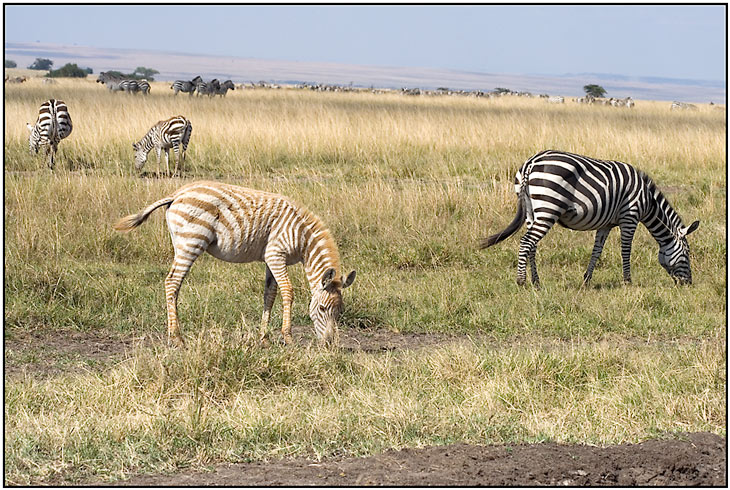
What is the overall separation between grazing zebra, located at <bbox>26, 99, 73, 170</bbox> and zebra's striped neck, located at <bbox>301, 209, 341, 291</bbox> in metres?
9.52

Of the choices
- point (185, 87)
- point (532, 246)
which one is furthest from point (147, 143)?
point (185, 87)

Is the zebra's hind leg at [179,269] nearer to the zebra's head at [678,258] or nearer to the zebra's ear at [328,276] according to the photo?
the zebra's ear at [328,276]

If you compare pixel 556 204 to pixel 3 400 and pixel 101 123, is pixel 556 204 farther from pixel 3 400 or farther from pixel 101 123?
pixel 101 123

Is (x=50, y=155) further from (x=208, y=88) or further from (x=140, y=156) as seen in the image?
(x=208, y=88)

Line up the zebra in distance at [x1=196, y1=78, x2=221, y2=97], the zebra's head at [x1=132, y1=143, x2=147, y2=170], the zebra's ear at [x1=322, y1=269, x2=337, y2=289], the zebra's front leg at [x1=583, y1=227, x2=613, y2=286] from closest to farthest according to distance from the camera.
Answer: the zebra's ear at [x1=322, y1=269, x2=337, y2=289]
the zebra's front leg at [x1=583, y1=227, x2=613, y2=286]
the zebra's head at [x1=132, y1=143, x2=147, y2=170]
the zebra in distance at [x1=196, y1=78, x2=221, y2=97]

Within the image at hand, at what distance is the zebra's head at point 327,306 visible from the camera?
699 cm

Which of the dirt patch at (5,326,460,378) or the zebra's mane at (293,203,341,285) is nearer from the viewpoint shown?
the dirt patch at (5,326,460,378)

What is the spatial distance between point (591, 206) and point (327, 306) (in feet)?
12.6

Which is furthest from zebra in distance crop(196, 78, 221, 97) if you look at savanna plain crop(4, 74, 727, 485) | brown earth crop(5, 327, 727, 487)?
brown earth crop(5, 327, 727, 487)

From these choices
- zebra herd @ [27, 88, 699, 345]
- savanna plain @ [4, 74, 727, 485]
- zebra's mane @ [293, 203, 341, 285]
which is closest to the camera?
savanna plain @ [4, 74, 727, 485]

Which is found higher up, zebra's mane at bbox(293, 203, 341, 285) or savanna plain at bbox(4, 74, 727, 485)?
zebra's mane at bbox(293, 203, 341, 285)

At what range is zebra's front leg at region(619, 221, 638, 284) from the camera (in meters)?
9.98

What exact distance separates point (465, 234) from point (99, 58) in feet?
614

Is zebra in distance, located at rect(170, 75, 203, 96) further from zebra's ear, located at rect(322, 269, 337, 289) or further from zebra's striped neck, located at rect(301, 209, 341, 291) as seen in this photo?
zebra's ear, located at rect(322, 269, 337, 289)
